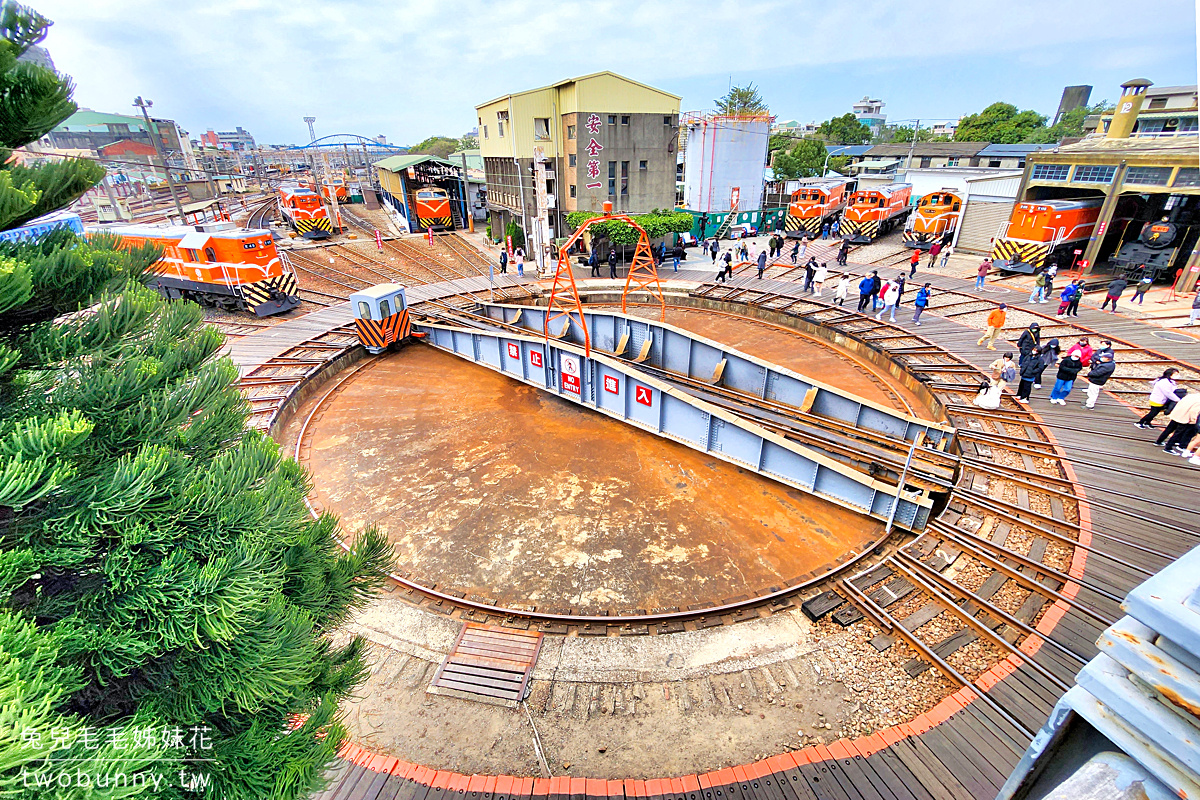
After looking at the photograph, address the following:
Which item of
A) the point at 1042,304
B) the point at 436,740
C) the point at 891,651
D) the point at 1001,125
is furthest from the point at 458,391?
the point at 1001,125

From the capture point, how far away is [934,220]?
2681cm

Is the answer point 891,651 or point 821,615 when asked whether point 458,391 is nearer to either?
point 821,615

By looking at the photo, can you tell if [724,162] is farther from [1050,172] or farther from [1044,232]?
[1044,232]

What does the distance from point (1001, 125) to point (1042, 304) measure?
72487 mm

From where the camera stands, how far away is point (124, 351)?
2.66m

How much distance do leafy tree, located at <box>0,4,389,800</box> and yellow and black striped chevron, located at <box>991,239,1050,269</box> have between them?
27.8m

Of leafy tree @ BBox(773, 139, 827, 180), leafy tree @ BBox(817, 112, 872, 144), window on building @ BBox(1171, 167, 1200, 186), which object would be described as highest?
leafy tree @ BBox(817, 112, 872, 144)

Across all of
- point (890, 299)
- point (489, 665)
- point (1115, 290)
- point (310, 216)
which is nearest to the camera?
point (489, 665)

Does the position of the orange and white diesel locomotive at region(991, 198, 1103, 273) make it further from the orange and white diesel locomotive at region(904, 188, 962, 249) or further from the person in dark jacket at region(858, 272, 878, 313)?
Result: the person in dark jacket at region(858, 272, 878, 313)

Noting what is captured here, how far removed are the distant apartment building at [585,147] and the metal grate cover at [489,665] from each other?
21.3 m

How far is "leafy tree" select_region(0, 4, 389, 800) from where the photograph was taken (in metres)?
2.03

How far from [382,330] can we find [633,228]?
1418cm

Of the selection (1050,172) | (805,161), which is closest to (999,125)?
(805,161)

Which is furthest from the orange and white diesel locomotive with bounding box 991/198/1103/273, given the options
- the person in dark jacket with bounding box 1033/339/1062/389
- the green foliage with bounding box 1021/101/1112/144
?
the green foliage with bounding box 1021/101/1112/144
